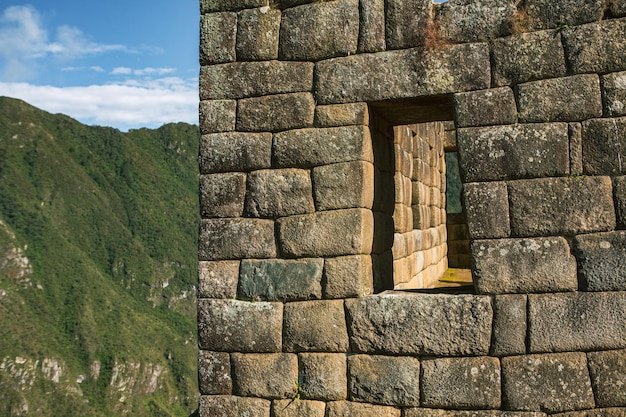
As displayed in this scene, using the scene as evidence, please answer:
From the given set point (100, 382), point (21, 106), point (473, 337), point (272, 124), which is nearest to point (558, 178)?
point (473, 337)

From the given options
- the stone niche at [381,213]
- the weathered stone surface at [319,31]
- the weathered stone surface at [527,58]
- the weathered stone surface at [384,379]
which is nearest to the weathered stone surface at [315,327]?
the stone niche at [381,213]

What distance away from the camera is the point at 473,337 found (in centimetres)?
374

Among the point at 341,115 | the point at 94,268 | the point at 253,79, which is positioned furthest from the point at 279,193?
the point at 94,268

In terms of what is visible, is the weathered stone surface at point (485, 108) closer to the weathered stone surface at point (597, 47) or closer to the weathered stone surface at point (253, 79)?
the weathered stone surface at point (597, 47)

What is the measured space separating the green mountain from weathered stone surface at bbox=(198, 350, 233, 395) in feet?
124

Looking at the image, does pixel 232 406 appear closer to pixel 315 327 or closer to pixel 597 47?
pixel 315 327

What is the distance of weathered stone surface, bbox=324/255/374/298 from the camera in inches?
156

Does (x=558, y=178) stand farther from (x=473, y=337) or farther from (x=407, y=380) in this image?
(x=407, y=380)

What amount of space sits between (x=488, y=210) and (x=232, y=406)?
2.05m

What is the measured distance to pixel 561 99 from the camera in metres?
3.75

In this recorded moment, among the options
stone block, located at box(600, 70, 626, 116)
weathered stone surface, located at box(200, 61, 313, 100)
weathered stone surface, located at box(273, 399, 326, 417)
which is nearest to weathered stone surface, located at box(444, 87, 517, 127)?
stone block, located at box(600, 70, 626, 116)

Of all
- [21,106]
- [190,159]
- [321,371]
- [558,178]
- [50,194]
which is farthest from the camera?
[190,159]

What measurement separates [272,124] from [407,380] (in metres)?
1.85

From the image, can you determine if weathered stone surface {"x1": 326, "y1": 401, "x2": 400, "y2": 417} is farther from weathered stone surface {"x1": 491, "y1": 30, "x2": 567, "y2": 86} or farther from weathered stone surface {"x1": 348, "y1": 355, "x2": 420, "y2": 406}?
weathered stone surface {"x1": 491, "y1": 30, "x2": 567, "y2": 86}
